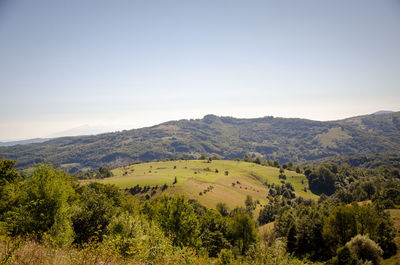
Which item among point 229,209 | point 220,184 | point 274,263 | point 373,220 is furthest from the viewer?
point 220,184

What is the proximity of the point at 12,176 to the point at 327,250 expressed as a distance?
75617 millimetres

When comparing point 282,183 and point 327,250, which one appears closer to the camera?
point 327,250

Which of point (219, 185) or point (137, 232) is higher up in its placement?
point (137, 232)

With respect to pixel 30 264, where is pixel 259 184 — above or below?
below

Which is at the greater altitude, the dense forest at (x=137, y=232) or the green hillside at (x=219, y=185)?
the dense forest at (x=137, y=232)

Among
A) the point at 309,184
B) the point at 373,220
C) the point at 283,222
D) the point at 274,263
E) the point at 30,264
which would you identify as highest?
the point at 30,264

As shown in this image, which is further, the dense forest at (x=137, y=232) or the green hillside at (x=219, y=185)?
the green hillside at (x=219, y=185)

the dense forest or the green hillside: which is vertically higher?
the dense forest

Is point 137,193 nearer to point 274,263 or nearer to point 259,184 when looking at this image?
point 259,184

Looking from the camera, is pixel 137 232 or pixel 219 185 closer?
pixel 137 232

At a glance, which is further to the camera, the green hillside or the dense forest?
the green hillside

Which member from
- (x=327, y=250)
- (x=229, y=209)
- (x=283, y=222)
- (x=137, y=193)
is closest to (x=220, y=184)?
(x=229, y=209)

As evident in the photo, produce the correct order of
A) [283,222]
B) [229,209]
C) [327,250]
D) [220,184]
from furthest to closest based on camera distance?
[220,184] < [229,209] < [283,222] < [327,250]

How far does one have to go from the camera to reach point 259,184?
604ft
